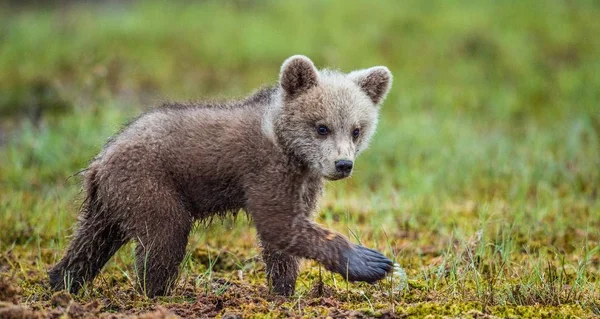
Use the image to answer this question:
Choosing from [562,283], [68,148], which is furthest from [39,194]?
[562,283]

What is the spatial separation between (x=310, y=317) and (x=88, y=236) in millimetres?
1874

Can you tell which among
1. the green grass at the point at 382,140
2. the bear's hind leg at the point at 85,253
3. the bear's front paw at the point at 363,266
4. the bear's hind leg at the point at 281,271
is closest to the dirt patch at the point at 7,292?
the green grass at the point at 382,140

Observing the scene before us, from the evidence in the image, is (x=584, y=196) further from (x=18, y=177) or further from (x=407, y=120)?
(x=18, y=177)

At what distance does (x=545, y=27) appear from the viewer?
1578 cm

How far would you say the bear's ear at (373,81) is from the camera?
18.9ft

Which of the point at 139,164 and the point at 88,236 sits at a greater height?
the point at 139,164

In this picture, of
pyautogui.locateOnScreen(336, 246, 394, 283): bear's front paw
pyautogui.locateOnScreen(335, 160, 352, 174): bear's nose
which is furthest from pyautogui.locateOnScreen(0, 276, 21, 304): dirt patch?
pyautogui.locateOnScreen(335, 160, 352, 174): bear's nose

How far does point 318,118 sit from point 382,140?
5.33 meters

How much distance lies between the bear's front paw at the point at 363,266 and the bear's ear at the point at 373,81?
1282mm

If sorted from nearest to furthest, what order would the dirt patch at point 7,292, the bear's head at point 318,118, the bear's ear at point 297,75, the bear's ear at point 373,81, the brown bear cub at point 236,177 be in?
the dirt patch at point 7,292
the brown bear cub at point 236,177
the bear's head at point 318,118
the bear's ear at point 297,75
the bear's ear at point 373,81

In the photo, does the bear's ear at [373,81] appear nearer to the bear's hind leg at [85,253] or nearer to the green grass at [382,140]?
the green grass at [382,140]

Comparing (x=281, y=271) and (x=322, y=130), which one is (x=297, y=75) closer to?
(x=322, y=130)

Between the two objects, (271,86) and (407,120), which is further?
(407,120)

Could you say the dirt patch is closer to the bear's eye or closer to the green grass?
the green grass
